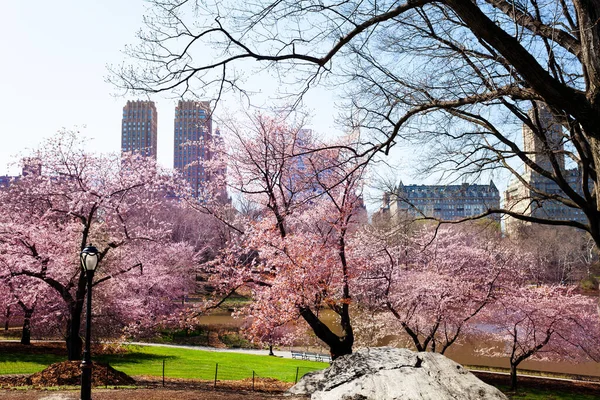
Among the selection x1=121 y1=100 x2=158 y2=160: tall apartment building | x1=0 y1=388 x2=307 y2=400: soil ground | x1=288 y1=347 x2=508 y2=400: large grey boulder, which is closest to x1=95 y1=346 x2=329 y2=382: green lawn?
x1=0 y1=388 x2=307 y2=400: soil ground

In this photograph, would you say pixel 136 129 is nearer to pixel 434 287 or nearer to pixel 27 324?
pixel 27 324

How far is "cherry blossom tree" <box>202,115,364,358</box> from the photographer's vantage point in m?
11.9

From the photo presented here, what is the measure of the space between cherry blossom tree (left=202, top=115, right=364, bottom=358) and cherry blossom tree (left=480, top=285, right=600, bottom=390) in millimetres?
7687

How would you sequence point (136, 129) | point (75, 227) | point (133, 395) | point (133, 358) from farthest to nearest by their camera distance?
point (136, 129), point (133, 358), point (75, 227), point (133, 395)

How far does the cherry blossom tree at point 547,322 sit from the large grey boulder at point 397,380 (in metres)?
9.54

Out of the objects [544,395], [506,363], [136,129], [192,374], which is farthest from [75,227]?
[136,129]

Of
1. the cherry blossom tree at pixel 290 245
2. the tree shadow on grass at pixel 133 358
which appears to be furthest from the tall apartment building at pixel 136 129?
the cherry blossom tree at pixel 290 245

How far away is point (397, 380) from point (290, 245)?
15.9 feet

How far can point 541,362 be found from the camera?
26.1m

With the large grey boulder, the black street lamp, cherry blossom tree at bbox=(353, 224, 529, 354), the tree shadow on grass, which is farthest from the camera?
the tree shadow on grass

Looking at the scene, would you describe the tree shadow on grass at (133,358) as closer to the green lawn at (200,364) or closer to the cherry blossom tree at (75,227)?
the green lawn at (200,364)

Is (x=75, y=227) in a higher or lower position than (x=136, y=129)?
lower

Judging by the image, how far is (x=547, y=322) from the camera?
58.0 ft

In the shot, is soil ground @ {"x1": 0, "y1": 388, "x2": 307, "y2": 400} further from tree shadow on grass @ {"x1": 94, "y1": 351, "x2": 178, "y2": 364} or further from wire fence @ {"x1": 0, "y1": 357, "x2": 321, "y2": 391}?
tree shadow on grass @ {"x1": 94, "y1": 351, "x2": 178, "y2": 364}
